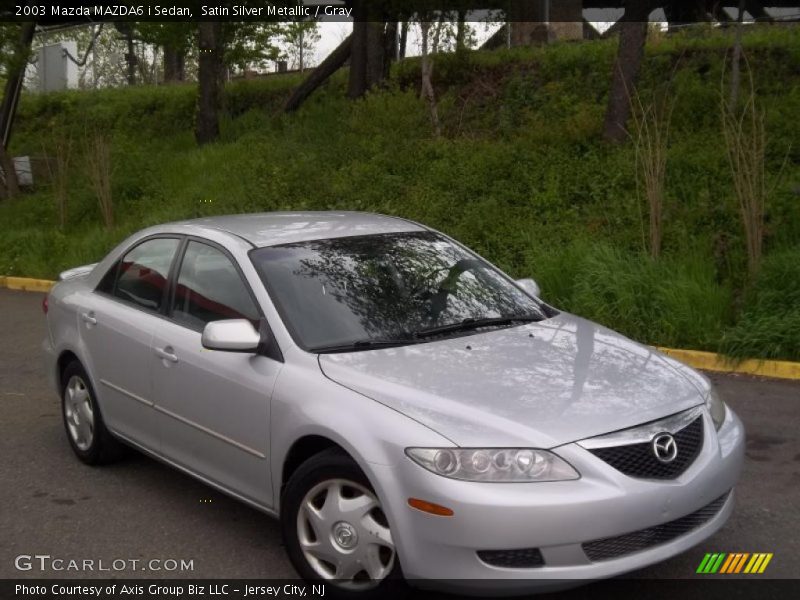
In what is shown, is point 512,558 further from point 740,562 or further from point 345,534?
point 740,562

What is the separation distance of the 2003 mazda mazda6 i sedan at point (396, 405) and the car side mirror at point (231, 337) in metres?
0.01

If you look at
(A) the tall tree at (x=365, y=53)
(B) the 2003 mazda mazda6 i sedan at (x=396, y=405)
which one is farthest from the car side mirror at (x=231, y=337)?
(A) the tall tree at (x=365, y=53)

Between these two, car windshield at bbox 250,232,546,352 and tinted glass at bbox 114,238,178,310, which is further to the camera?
tinted glass at bbox 114,238,178,310

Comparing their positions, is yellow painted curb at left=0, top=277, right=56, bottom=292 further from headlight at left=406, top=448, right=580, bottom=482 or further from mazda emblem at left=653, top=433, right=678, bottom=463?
mazda emblem at left=653, top=433, right=678, bottom=463

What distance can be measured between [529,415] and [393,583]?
82 cm

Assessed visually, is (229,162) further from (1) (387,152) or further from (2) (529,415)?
(2) (529,415)

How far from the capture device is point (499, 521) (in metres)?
3.66

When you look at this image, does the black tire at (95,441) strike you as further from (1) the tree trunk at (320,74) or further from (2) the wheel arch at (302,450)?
(1) the tree trunk at (320,74)

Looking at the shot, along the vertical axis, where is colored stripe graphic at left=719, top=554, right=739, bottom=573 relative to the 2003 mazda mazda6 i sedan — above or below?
below

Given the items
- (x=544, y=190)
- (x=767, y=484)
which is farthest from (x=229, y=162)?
(x=767, y=484)

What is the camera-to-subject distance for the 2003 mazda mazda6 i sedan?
147 inches

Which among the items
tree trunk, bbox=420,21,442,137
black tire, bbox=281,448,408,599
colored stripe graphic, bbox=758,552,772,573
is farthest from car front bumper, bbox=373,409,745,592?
tree trunk, bbox=420,21,442,137

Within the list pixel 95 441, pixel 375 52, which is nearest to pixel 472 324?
pixel 95 441

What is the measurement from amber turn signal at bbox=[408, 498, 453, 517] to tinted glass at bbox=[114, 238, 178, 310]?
2326 mm
